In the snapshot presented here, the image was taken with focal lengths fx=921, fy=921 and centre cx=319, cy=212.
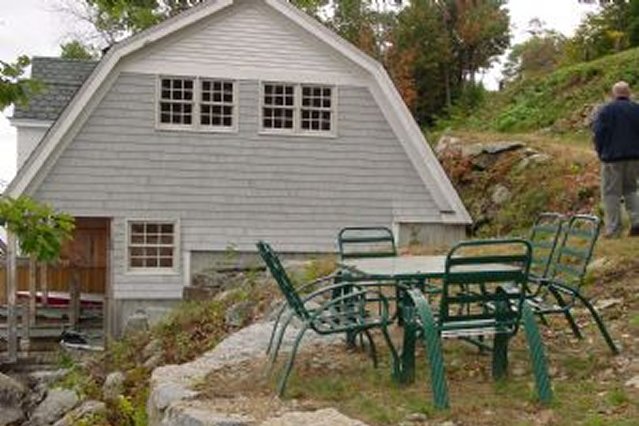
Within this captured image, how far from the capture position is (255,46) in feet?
60.1

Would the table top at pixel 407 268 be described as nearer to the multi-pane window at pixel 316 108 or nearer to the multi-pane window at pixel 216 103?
the multi-pane window at pixel 216 103

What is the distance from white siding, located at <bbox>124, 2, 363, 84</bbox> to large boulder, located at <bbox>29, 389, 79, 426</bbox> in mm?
6566

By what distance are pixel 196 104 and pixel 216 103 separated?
41cm

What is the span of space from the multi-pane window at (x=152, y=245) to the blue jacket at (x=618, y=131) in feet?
32.2

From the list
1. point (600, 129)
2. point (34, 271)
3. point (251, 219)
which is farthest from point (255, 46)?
point (600, 129)

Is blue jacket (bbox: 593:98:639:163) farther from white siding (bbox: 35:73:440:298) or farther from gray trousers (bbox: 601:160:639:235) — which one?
white siding (bbox: 35:73:440:298)

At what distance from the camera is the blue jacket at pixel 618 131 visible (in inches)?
426

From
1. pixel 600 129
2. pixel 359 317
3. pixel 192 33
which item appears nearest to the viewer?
pixel 359 317

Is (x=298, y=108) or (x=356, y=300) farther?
(x=298, y=108)

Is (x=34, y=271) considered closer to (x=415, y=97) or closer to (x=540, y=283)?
(x=415, y=97)

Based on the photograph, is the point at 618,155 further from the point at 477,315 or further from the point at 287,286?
the point at 287,286

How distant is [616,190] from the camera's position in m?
11.0

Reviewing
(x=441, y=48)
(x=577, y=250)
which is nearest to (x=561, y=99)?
(x=441, y=48)

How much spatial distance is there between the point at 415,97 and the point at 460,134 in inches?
227
